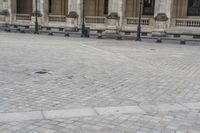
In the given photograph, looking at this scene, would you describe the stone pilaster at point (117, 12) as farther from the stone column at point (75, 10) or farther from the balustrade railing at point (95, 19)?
the stone column at point (75, 10)

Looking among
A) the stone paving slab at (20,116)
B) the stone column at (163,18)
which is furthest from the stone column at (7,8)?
the stone paving slab at (20,116)

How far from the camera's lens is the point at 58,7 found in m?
34.7

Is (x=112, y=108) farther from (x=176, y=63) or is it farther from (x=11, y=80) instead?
(x=176, y=63)

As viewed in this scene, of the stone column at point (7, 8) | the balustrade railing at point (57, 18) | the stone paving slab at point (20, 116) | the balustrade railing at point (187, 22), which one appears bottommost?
the stone paving slab at point (20, 116)

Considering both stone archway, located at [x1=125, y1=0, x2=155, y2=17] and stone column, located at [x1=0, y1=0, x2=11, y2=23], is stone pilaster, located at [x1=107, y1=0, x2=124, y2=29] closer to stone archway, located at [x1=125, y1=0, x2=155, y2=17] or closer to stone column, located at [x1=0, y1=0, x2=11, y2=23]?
stone archway, located at [x1=125, y1=0, x2=155, y2=17]

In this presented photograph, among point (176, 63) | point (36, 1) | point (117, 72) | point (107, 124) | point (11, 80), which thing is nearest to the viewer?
point (107, 124)

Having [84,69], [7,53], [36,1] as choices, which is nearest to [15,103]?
[84,69]

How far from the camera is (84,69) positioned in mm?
11094

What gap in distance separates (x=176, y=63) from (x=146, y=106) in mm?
7109

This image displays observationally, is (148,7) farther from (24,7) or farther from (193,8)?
(24,7)

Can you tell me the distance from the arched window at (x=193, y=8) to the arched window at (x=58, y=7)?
13.1m

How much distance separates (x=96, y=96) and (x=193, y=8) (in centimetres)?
2351

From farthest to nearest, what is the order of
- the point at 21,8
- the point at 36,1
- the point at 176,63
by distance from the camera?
the point at 21,8 → the point at 36,1 → the point at 176,63

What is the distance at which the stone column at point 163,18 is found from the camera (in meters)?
26.6
